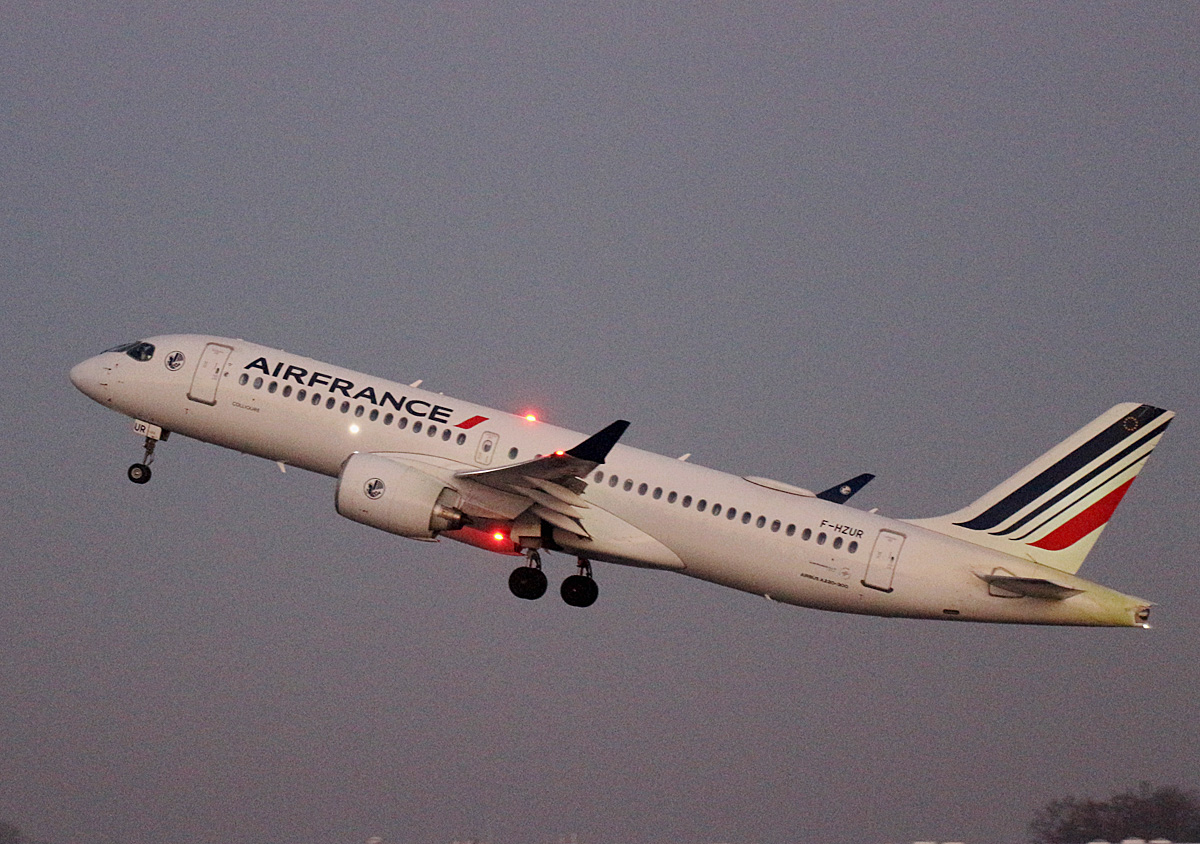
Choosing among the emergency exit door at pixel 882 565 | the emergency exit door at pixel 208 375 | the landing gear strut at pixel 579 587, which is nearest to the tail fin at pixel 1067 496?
the emergency exit door at pixel 882 565

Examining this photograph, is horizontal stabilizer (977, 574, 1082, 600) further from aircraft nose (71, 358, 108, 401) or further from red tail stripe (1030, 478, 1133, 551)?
aircraft nose (71, 358, 108, 401)

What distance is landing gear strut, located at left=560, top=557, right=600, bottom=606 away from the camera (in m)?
43.5

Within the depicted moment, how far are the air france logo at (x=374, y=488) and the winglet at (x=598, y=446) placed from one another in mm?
5727

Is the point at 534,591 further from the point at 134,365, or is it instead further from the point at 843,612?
the point at 134,365

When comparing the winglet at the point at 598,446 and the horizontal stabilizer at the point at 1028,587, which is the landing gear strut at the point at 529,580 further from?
the horizontal stabilizer at the point at 1028,587

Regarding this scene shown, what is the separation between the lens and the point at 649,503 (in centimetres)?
4056

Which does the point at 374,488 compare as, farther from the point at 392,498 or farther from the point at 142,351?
the point at 142,351

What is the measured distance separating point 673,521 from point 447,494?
20.9 feet

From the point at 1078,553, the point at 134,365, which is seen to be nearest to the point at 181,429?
the point at 134,365

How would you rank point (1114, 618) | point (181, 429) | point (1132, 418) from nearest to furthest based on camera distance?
1. point (1114, 618)
2. point (1132, 418)
3. point (181, 429)

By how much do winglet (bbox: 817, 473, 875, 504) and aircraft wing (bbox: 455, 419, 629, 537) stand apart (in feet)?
25.6

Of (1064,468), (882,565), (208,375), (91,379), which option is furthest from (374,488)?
(1064,468)

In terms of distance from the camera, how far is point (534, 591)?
139 feet

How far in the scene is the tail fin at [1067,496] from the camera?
4075 centimetres
